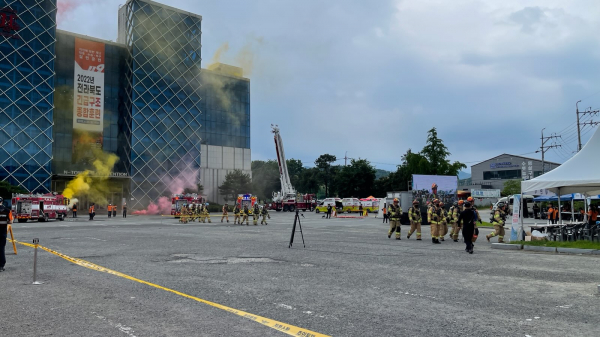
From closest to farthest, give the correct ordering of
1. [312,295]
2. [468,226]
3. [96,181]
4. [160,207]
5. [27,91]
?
[312,295], [468,226], [27,91], [96,181], [160,207]

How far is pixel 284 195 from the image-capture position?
6325 cm

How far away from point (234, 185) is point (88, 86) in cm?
2705

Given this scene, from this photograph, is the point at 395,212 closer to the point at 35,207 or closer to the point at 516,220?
the point at 516,220

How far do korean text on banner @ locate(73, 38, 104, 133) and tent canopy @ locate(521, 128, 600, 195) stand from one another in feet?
197

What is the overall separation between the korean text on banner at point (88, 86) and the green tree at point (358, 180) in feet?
166

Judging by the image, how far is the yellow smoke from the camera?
59.9m

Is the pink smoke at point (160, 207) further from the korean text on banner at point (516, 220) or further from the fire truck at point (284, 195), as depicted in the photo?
the korean text on banner at point (516, 220)

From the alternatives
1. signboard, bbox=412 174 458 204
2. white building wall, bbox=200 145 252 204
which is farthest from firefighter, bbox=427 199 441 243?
white building wall, bbox=200 145 252 204

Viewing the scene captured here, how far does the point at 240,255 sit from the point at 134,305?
6.38 meters

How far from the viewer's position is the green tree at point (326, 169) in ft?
359

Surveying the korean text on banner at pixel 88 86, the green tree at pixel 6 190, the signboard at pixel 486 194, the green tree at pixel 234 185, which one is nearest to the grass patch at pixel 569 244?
the green tree at pixel 6 190

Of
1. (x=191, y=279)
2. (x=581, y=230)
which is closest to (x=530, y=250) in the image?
(x=581, y=230)

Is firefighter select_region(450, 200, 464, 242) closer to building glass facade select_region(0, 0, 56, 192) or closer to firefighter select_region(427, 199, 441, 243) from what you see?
firefighter select_region(427, 199, 441, 243)

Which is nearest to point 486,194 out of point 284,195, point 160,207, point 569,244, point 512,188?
point 512,188
